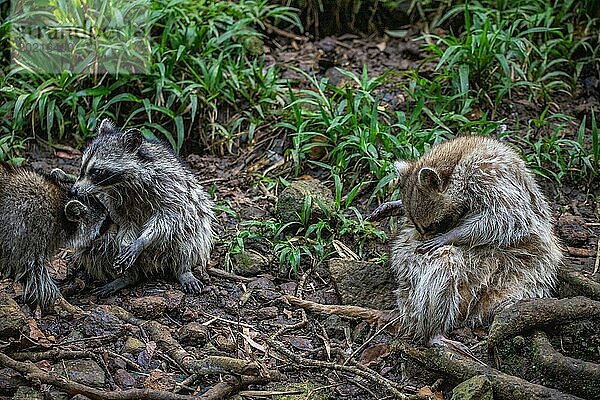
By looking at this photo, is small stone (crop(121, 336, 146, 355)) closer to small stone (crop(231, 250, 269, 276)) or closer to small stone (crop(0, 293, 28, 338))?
small stone (crop(0, 293, 28, 338))

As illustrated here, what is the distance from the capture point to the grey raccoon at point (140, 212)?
6855mm

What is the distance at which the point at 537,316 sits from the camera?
5.55m

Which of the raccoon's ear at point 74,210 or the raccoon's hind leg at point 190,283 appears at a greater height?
the raccoon's ear at point 74,210

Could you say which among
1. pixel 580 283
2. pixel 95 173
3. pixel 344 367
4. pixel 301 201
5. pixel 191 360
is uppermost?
pixel 95 173

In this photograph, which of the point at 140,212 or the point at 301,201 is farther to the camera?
the point at 301,201

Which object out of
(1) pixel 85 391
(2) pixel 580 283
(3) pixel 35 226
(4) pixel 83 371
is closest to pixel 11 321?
(4) pixel 83 371

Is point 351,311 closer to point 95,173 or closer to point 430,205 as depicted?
point 430,205

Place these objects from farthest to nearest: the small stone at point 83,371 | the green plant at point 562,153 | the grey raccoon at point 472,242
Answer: the green plant at point 562,153 → the grey raccoon at point 472,242 → the small stone at point 83,371

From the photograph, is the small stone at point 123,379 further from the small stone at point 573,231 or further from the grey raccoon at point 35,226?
the small stone at point 573,231

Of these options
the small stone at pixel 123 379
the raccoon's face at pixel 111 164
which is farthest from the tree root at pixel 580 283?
the raccoon's face at pixel 111 164

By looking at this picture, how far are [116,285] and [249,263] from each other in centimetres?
111

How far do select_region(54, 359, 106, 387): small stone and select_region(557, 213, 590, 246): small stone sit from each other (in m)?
3.91

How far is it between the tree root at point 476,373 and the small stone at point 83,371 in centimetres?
203

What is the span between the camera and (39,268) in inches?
248
